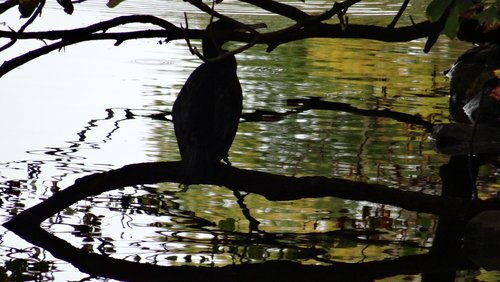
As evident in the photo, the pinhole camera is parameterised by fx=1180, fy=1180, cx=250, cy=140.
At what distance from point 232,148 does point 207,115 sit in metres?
3.35

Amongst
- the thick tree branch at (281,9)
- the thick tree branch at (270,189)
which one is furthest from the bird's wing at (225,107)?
the thick tree branch at (281,9)

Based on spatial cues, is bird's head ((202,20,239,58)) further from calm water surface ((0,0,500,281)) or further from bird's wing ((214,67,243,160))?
calm water surface ((0,0,500,281))

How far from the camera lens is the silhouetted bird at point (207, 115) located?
6.57 metres

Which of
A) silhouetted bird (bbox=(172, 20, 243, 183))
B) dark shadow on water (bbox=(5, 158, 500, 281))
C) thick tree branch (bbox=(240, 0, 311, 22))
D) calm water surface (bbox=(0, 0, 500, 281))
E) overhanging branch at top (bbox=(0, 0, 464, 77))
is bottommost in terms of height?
calm water surface (bbox=(0, 0, 500, 281))

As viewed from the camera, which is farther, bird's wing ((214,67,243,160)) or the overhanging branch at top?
the overhanging branch at top

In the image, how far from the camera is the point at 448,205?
6926 millimetres

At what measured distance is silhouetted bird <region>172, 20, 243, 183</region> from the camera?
259 inches

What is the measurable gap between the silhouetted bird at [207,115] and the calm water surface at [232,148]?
0.52m

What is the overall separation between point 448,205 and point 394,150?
3.15 m

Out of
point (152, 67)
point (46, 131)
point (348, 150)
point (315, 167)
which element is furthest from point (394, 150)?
point (152, 67)

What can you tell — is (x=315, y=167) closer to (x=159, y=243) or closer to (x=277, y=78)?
(x=159, y=243)

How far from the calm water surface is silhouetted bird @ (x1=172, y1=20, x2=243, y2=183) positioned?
517 mm

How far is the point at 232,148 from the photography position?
998cm

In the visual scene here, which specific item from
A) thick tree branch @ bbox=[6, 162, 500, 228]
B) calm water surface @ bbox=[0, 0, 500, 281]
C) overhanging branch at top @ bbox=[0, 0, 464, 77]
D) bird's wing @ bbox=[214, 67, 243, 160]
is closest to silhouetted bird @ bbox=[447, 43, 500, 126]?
calm water surface @ bbox=[0, 0, 500, 281]
